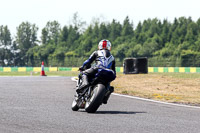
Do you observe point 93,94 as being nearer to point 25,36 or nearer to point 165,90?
point 165,90

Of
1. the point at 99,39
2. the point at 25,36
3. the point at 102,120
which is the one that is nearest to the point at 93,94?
the point at 102,120

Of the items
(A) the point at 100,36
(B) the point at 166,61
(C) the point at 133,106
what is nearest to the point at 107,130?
A: (C) the point at 133,106

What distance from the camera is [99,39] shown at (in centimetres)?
11694

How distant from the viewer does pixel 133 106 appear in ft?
33.7

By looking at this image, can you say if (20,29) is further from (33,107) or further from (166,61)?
(33,107)

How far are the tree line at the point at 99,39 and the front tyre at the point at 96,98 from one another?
6138cm

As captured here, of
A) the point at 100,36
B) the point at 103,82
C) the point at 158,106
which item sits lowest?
the point at 158,106

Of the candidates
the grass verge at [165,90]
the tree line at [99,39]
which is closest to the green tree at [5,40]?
the tree line at [99,39]

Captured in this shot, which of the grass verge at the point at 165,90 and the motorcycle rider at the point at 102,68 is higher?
the motorcycle rider at the point at 102,68

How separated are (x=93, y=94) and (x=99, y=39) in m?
109

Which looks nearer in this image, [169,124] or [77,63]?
[169,124]

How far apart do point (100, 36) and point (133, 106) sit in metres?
108

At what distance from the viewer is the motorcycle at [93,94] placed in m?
8.47

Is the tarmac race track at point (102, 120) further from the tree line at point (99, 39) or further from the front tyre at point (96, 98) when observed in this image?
the tree line at point (99, 39)
